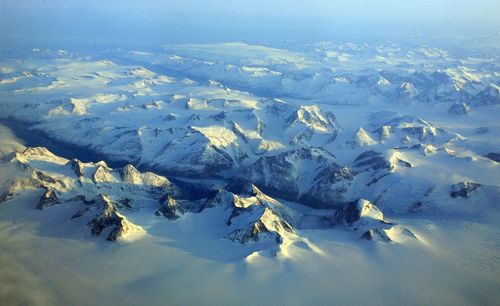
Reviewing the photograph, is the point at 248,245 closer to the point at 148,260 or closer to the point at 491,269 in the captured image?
the point at 148,260

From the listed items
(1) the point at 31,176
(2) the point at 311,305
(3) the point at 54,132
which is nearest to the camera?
(2) the point at 311,305

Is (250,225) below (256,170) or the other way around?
the other way around

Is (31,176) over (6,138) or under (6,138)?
over

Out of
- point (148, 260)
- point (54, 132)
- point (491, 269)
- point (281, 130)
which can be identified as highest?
point (491, 269)

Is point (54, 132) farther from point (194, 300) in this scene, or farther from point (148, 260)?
point (194, 300)

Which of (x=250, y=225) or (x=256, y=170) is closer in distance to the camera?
(x=250, y=225)

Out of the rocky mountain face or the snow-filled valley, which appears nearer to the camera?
the snow-filled valley

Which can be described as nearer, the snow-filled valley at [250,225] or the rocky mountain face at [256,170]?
the snow-filled valley at [250,225]

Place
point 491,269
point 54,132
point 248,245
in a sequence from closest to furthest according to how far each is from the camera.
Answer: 1. point 491,269
2. point 248,245
3. point 54,132

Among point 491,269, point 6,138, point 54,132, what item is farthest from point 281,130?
point 491,269

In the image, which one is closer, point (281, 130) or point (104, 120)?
point (281, 130)
